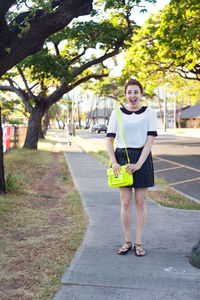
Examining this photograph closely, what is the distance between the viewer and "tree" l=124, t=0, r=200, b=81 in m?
11.4

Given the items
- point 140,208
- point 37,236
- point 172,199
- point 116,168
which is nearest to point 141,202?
point 140,208

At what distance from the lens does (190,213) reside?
5.74 meters

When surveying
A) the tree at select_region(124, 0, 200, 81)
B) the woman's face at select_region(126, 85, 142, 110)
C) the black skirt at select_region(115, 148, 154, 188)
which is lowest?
the black skirt at select_region(115, 148, 154, 188)

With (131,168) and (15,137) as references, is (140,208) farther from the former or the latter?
(15,137)

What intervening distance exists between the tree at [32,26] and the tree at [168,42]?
504 centimetres

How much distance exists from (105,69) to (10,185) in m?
13.3

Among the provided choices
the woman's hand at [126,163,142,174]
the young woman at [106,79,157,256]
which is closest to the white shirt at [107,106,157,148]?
the young woman at [106,79,157,256]

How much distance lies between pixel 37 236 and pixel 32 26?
3.85 metres

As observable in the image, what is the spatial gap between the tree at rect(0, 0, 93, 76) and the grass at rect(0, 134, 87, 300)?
105 inches

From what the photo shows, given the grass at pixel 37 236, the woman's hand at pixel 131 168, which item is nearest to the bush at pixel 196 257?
the woman's hand at pixel 131 168

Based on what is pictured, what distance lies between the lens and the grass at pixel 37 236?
125 inches

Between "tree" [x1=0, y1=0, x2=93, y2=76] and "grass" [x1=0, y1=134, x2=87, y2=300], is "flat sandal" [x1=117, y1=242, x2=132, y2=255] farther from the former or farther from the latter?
"tree" [x1=0, y1=0, x2=93, y2=76]

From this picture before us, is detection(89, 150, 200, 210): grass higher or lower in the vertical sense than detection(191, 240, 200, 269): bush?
lower

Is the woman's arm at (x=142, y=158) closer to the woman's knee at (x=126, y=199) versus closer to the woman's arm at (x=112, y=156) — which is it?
the woman's arm at (x=112, y=156)
